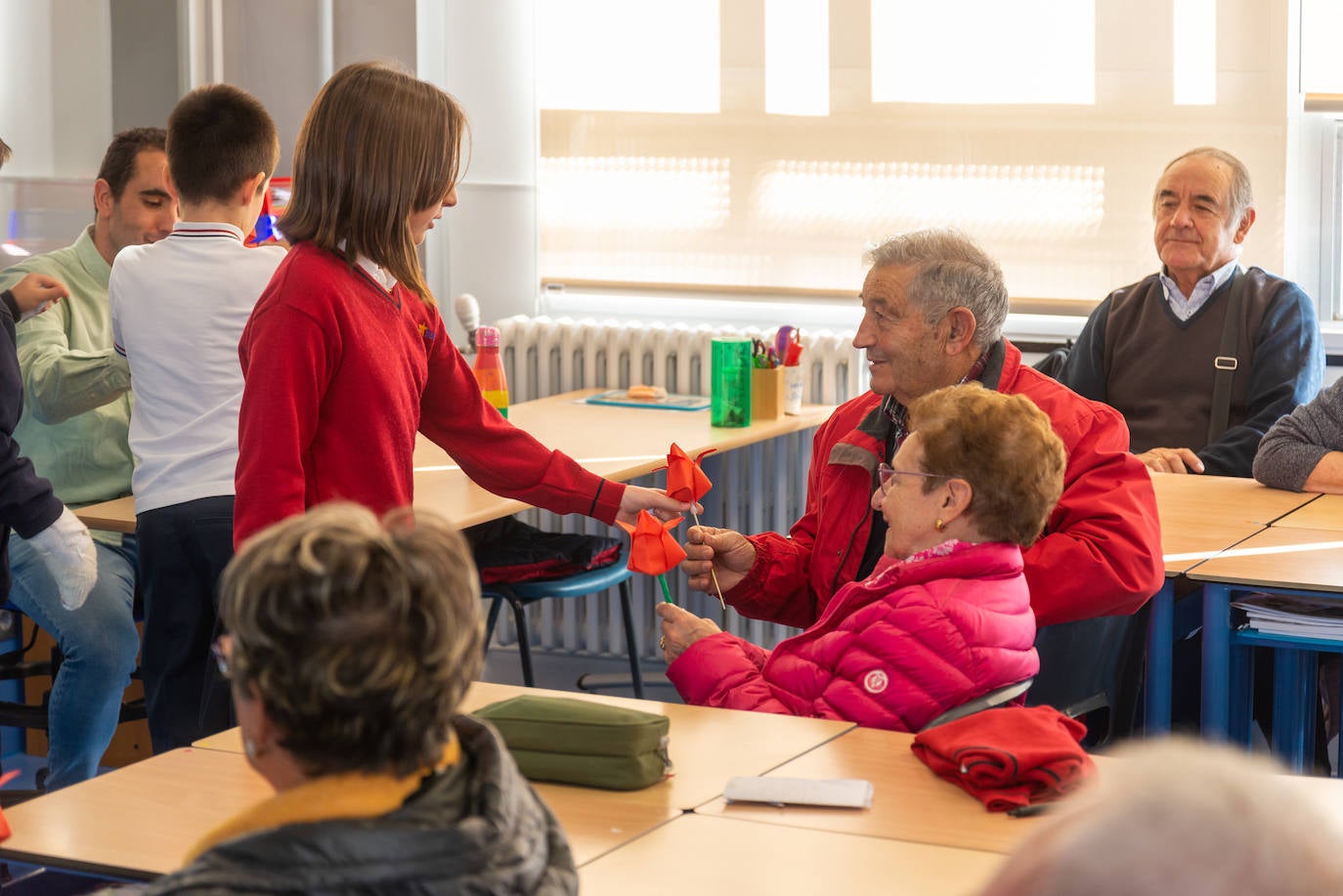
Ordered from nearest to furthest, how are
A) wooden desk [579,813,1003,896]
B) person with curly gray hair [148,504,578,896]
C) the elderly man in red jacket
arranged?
person with curly gray hair [148,504,578,896] < wooden desk [579,813,1003,896] < the elderly man in red jacket

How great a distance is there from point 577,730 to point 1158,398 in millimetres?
3086

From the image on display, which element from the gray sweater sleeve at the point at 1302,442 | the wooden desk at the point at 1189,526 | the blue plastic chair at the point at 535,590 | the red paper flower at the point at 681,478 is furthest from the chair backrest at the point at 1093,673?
the blue plastic chair at the point at 535,590

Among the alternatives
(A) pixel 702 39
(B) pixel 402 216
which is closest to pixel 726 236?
(A) pixel 702 39

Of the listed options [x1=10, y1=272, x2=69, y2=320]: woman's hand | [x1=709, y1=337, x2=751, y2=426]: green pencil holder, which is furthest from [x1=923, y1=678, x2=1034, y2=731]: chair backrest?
[x1=709, y1=337, x2=751, y2=426]: green pencil holder

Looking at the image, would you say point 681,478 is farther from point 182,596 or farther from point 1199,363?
point 1199,363

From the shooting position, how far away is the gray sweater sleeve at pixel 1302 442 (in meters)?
3.60

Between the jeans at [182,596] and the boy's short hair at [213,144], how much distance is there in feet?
2.04

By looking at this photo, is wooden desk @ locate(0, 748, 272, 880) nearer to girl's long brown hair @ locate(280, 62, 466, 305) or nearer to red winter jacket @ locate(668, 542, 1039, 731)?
red winter jacket @ locate(668, 542, 1039, 731)

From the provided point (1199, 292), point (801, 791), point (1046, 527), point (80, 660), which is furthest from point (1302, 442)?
point (80, 660)

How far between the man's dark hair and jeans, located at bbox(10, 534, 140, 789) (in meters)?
0.91

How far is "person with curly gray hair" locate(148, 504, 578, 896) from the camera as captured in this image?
105 cm

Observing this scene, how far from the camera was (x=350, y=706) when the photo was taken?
1060mm

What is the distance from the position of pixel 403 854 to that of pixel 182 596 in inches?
82.1

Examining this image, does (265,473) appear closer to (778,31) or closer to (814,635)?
(814,635)
